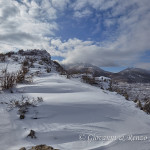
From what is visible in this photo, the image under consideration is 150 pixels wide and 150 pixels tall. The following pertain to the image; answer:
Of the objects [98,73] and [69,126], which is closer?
[69,126]

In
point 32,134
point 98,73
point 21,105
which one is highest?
point 98,73

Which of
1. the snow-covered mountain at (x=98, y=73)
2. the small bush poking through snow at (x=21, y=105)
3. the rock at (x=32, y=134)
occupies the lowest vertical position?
the rock at (x=32, y=134)

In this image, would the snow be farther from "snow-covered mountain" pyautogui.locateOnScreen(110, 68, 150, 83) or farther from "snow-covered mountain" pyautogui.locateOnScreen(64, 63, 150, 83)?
"snow-covered mountain" pyautogui.locateOnScreen(110, 68, 150, 83)

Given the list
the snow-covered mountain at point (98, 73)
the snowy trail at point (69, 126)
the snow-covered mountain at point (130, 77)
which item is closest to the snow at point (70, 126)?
the snowy trail at point (69, 126)

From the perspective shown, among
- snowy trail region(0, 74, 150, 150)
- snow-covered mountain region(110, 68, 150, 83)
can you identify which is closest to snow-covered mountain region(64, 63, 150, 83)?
snow-covered mountain region(110, 68, 150, 83)

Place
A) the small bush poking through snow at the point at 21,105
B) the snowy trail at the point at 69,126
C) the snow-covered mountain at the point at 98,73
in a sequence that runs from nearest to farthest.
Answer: the snowy trail at the point at 69,126 → the small bush poking through snow at the point at 21,105 → the snow-covered mountain at the point at 98,73

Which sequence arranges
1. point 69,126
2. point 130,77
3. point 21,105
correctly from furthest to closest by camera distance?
1. point 130,77
2. point 21,105
3. point 69,126

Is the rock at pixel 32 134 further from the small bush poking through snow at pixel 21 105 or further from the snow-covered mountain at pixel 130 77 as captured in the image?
the snow-covered mountain at pixel 130 77

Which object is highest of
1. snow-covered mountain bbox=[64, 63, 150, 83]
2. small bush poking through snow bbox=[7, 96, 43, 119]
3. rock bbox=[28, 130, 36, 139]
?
snow-covered mountain bbox=[64, 63, 150, 83]

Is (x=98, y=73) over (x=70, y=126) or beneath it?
over

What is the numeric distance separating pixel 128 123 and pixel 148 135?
0.37m

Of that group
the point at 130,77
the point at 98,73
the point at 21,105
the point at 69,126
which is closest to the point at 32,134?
the point at 69,126

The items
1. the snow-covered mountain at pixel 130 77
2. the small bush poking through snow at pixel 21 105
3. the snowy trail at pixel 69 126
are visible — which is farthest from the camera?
the snow-covered mountain at pixel 130 77

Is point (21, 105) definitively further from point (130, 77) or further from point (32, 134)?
point (130, 77)
